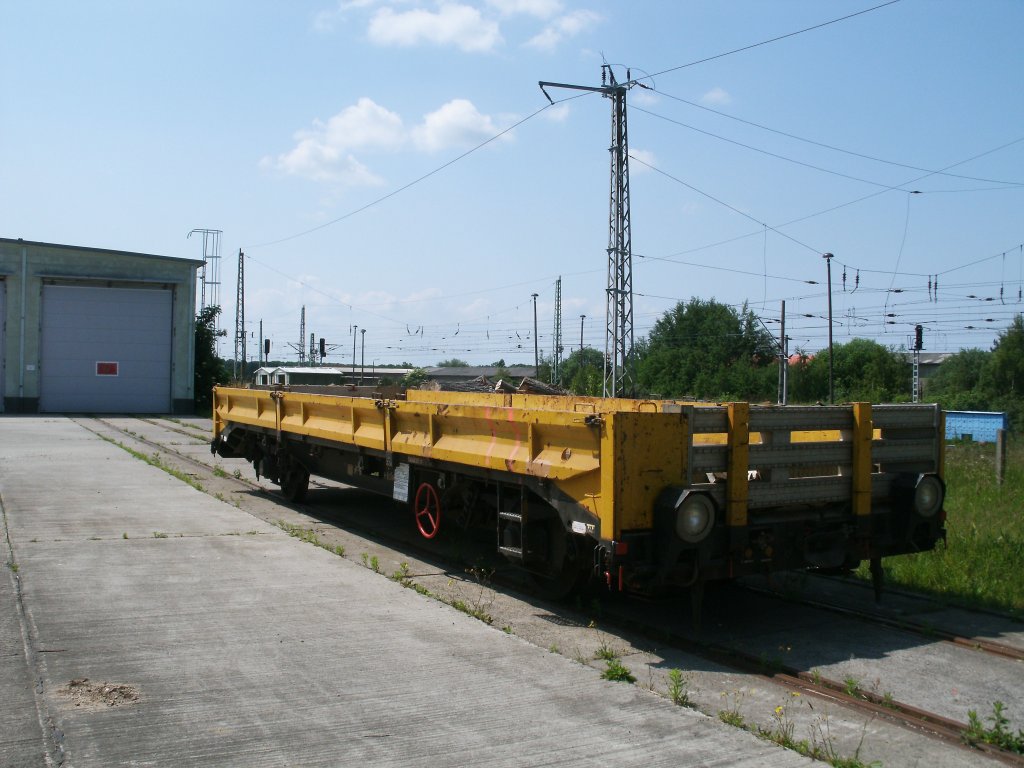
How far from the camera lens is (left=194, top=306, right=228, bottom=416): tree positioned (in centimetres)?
4378

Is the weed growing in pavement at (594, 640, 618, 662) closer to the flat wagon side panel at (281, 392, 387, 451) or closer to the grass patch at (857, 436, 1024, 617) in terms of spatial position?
the grass patch at (857, 436, 1024, 617)

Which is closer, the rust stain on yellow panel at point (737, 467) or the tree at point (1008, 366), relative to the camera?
the rust stain on yellow panel at point (737, 467)

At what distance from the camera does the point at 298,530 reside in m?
9.80

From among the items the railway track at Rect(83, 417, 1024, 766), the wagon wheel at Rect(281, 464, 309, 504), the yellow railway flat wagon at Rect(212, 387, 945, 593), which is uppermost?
the yellow railway flat wagon at Rect(212, 387, 945, 593)

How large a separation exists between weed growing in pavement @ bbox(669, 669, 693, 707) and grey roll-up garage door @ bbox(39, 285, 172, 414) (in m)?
37.1

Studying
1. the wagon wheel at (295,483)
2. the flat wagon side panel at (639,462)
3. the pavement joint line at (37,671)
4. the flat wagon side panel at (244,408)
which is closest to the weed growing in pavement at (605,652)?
the flat wagon side panel at (639,462)

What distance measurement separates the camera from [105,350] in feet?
123

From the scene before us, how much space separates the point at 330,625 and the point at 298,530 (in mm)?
3847

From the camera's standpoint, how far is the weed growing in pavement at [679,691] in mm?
4742

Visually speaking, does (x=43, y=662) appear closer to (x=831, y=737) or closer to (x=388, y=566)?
(x=388, y=566)

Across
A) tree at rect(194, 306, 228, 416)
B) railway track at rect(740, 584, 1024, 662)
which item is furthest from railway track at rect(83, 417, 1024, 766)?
tree at rect(194, 306, 228, 416)

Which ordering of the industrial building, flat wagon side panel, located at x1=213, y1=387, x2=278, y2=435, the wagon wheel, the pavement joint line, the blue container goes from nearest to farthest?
the pavement joint line < flat wagon side panel, located at x1=213, y1=387, x2=278, y2=435 < the wagon wheel < the blue container < the industrial building

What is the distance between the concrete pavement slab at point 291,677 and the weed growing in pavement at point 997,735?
0.96 metres

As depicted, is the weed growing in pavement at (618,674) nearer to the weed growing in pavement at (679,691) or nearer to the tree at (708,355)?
the weed growing in pavement at (679,691)
